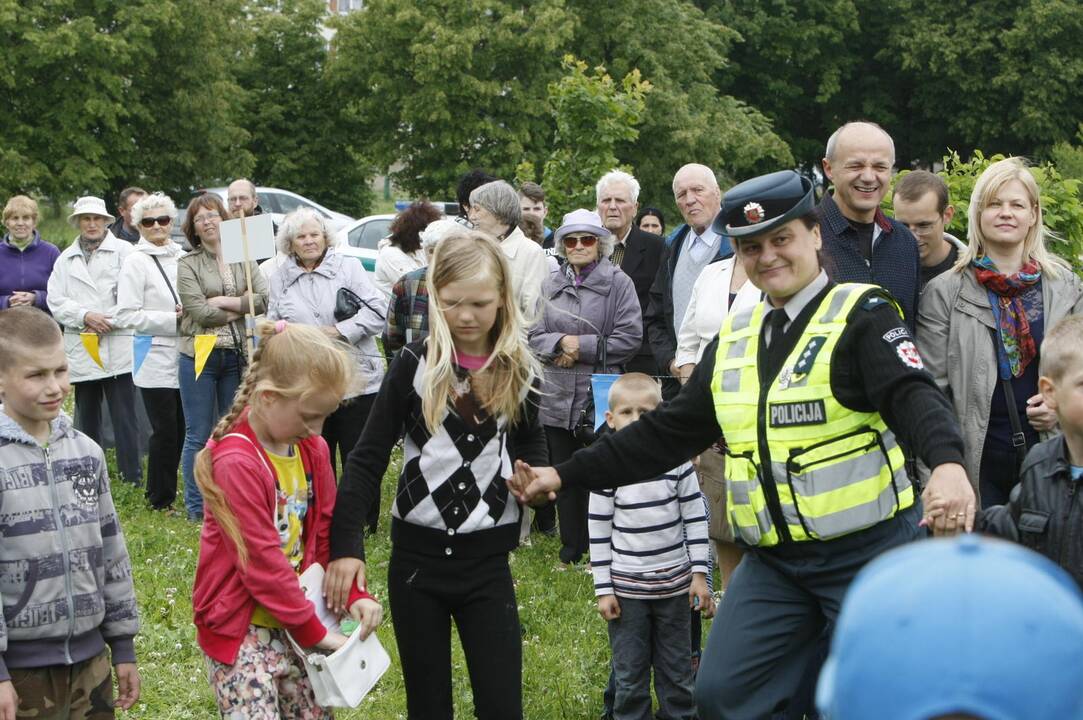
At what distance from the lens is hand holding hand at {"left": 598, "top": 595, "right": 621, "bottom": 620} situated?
531 cm

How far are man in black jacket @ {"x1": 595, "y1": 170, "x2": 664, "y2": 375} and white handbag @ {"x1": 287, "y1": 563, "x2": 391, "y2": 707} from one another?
519cm

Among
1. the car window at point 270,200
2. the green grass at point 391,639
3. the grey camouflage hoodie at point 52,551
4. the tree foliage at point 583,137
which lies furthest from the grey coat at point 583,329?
the car window at point 270,200

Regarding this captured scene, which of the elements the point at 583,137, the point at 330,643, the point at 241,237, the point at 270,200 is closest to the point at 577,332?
the point at 241,237

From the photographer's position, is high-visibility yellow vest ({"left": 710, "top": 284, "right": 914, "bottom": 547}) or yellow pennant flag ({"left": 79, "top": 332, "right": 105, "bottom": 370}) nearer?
high-visibility yellow vest ({"left": 710, "top": 284, "right": 914, "bottom": 547})

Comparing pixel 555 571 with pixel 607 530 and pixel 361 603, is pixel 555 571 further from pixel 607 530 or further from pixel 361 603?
pixel 361 603

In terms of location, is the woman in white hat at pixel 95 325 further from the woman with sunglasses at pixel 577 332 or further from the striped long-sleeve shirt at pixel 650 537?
the striped long-sleeve shirt at pixel 650 537

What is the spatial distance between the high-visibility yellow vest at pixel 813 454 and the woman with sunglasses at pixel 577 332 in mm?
4191

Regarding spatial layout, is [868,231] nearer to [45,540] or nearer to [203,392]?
[45,540]

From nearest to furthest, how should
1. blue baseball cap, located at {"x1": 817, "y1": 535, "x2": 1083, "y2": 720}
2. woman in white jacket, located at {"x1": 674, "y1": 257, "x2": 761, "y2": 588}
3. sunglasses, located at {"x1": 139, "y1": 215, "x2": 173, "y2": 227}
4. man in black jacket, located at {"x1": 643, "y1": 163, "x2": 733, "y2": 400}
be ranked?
blue baseball cap, located at {"x1": 817, "y1": 535, "x2": 1083, "y2": 720}
woman in white jacket, located at {"x1": 674, "y1": 257, "x2": 761, "y2": 588}
man in black jacket, located at {"x1": 643, "y1": 163, "x2": 733, "y2": 400}
sunglasses, located at {"x1": 139, "y1": 215, "x2": 173, "y2": 227}

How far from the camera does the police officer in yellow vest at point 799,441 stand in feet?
11.8

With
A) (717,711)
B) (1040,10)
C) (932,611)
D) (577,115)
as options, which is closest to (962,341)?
(717,711)

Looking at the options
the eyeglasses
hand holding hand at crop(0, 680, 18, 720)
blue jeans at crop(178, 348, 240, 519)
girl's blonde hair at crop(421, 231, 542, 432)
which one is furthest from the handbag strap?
hand holding hand at crop(0, 680, 18, 720)

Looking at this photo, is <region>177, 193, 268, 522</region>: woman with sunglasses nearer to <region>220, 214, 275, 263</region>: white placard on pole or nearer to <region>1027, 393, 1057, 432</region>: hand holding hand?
<region>220, 214, 275, 263</region>: white placard on pole

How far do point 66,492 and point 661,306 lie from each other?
471cm
